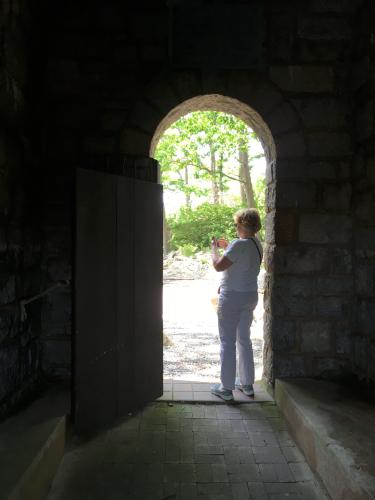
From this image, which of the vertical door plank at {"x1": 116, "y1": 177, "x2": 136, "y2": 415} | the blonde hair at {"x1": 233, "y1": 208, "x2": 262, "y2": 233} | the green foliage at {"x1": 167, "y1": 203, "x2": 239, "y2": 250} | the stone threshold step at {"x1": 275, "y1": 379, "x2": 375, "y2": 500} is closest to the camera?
the stone threshold step at {"x1": 275, "y1": 379, "x2": 375, "y2": 500}

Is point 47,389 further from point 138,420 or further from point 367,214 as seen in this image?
point 367,214

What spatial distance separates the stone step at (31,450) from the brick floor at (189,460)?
138 mm

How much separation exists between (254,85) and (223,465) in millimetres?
2732

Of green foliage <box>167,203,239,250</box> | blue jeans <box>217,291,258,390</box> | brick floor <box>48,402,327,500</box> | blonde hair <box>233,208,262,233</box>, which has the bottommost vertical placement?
brick floor <box>48,402,327,500</box>

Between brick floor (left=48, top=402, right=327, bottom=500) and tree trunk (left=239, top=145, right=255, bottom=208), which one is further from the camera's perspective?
tree trunk (left=239, top=145, right=255, bottom=208)

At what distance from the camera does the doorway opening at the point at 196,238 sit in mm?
3555

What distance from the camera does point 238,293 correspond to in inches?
123

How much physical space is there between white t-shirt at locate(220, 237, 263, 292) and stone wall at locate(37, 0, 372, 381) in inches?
8.9

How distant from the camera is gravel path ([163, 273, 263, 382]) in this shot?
4324 mm

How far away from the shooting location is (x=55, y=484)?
2.26m

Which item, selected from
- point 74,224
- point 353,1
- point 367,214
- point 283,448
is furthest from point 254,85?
point 283,448

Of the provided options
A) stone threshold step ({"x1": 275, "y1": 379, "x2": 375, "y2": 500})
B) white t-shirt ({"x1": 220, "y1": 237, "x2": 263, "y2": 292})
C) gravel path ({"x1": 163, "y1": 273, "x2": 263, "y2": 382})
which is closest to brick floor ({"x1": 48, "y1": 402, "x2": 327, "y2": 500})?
stone threshold step ({"x1": 275, "y1": 379, "x2": 375, "y2": 500})

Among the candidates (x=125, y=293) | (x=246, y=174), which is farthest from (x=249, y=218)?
(x=246, y=174)

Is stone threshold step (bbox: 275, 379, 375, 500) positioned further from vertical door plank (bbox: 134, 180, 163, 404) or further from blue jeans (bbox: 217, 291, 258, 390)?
vertical door plank (bbox: 134, 180, 163, 404)
